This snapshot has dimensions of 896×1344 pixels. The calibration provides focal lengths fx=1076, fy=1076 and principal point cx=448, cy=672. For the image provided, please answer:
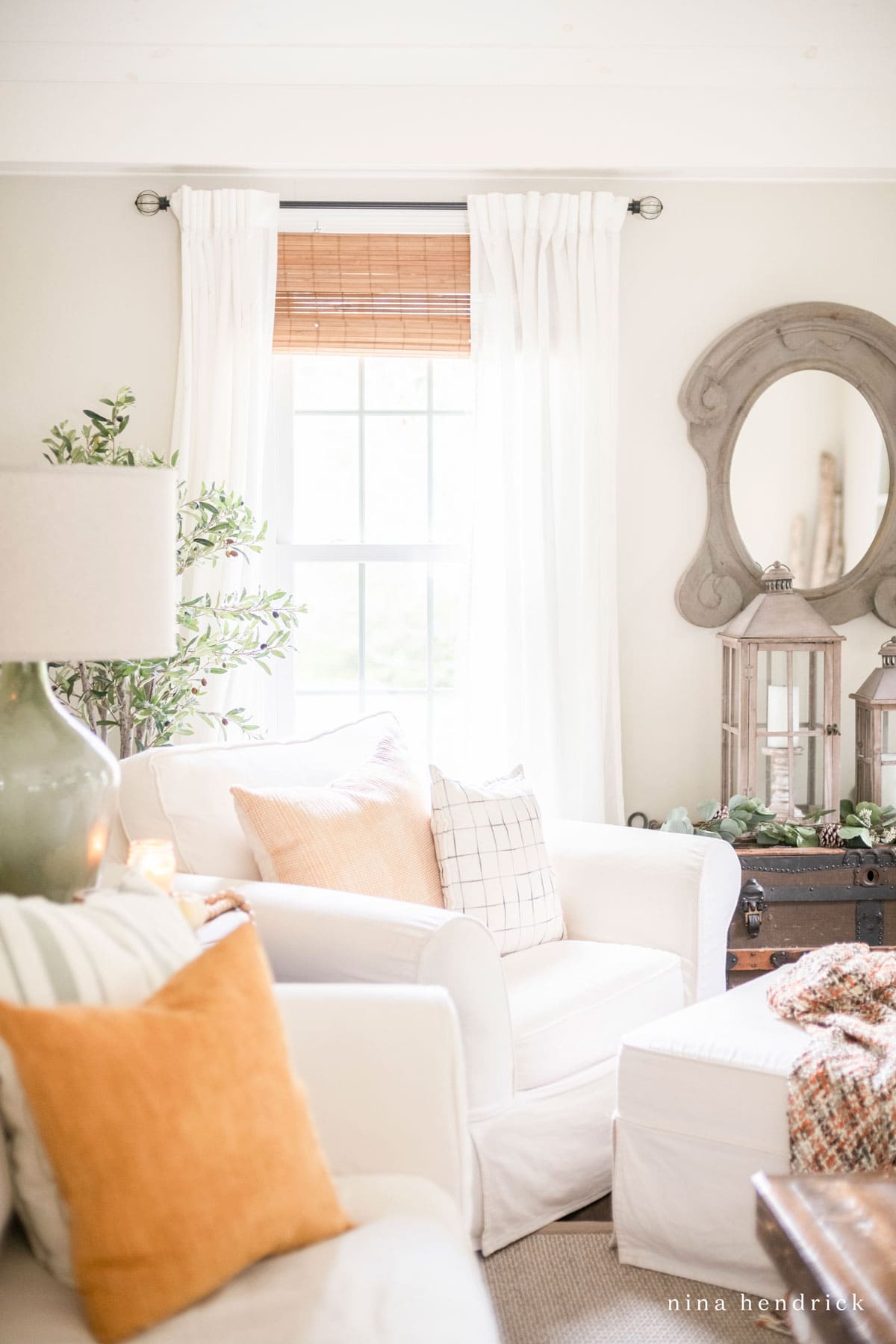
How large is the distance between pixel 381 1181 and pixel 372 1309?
0.27 meters

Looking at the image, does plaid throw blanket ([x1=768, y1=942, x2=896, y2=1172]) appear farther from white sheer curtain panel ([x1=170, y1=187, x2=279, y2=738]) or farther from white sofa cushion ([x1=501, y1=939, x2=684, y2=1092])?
white sheer curtain panel ([x1=170, y1=187, x2=279, y2=738])

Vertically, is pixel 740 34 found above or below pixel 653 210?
above

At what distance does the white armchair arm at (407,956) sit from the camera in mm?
1688

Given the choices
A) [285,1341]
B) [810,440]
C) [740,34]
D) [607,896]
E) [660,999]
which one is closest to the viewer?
[285,1341]

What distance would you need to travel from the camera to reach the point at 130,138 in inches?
123

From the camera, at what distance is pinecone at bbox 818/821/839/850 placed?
→ 2914mm

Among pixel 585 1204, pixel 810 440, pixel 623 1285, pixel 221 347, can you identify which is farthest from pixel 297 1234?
pixel 810 440

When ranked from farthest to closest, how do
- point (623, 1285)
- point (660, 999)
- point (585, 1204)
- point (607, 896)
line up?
point (607, 896)
point (660, 999)
point (585, 1204)
point (623, 1285)

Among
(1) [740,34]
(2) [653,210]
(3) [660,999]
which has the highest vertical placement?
(1) [740,34]

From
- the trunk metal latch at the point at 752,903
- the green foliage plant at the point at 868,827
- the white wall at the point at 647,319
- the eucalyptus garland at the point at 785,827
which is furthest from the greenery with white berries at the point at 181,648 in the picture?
the green foliage plant at the point at 868,827

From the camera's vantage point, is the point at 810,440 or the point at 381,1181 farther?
the point at 810,440

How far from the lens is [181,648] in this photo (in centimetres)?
305

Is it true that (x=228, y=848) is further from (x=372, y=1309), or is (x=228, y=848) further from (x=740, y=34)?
(x=740, y=34)

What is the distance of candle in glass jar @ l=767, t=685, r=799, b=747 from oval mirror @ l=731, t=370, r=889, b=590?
1.49 feet
